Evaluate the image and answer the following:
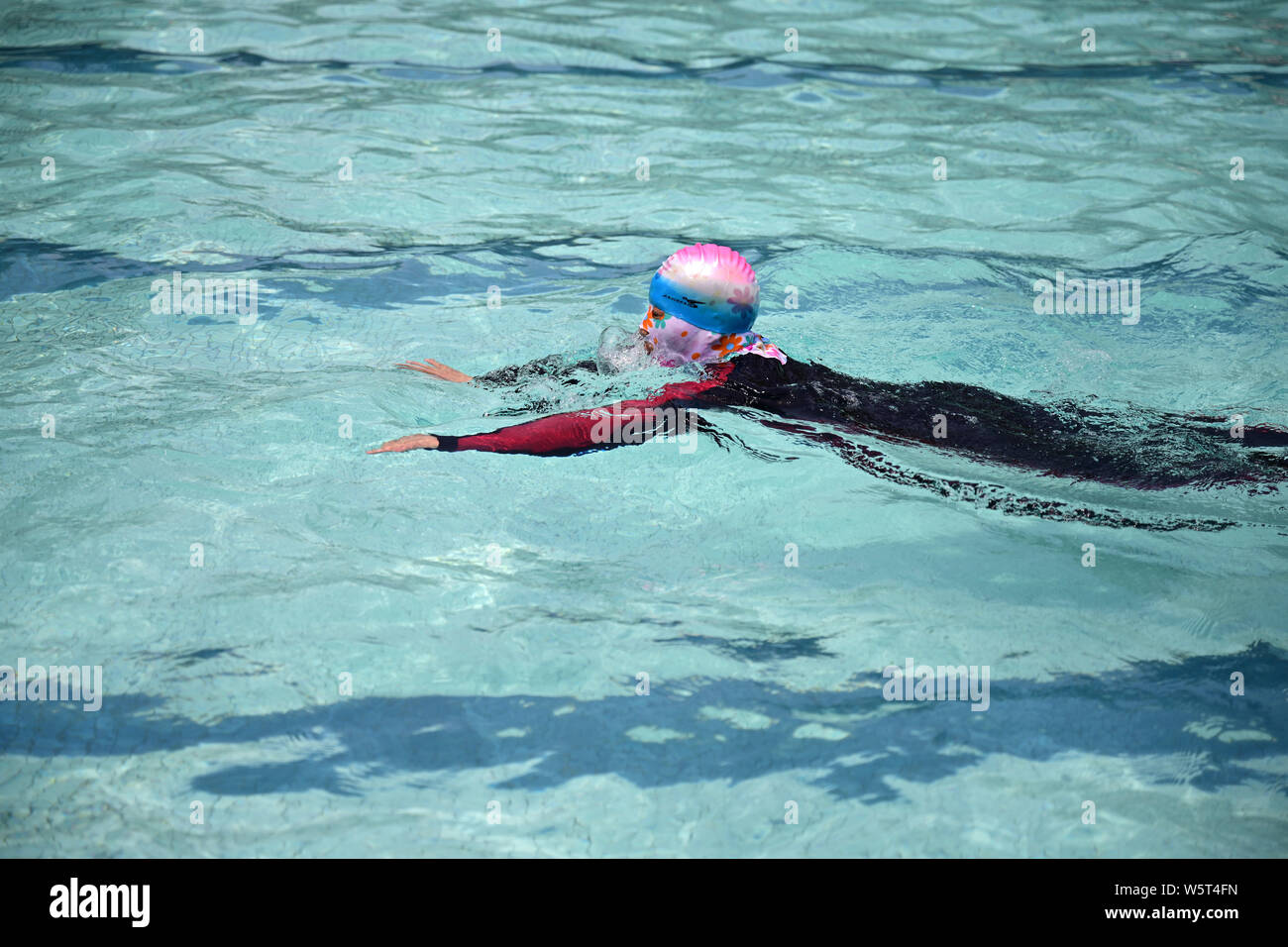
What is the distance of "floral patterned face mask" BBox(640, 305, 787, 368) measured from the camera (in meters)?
5.04

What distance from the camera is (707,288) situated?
4.89 meters

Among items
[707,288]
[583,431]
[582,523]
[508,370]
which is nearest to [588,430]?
[583,431]

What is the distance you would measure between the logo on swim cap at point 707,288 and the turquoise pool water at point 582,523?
0.44 m

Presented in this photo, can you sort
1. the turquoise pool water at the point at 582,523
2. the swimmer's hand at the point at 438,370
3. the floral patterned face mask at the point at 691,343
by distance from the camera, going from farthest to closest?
the swimmer's hand at the point at 438,370
the floral patterned face mask at the point at 691,343
the turquoise pool water at the point at 582,523

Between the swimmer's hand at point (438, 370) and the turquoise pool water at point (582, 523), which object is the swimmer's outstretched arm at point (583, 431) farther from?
the swimmer's hand at point (438, 370)

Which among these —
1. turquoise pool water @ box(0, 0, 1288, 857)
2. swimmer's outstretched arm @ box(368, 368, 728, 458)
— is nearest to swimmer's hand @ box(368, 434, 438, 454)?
swimmer's outstretched arm @ box(368, 368, 728, 458)

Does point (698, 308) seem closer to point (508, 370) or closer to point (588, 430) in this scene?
point (588, 430)

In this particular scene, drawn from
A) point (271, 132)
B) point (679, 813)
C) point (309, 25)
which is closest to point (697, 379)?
point (679, 813)

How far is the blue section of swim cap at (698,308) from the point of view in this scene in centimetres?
493

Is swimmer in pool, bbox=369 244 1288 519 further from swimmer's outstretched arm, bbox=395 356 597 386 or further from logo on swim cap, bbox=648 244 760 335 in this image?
swimmer's outstretched arm, bbox=395 356 597 386

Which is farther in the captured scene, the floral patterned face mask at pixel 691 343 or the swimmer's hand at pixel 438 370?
the swimmer's hand at pixel 438 370

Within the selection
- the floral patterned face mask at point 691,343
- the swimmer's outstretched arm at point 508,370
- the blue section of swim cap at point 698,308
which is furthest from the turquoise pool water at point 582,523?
the blue section of swim cap at point 698,308

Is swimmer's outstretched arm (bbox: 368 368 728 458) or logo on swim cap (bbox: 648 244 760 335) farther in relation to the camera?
logo on swim cap (bbox: 648 244 760 335)

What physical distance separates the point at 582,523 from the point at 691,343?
1.09m
